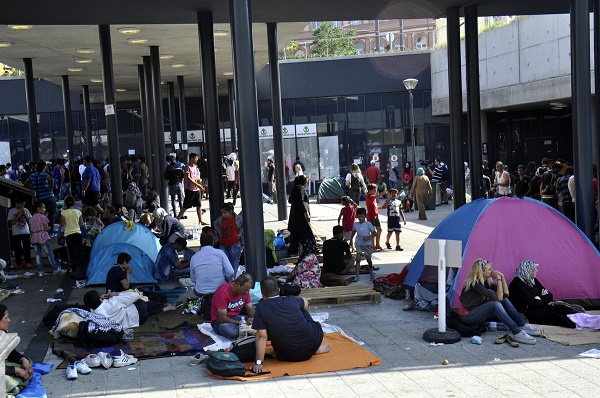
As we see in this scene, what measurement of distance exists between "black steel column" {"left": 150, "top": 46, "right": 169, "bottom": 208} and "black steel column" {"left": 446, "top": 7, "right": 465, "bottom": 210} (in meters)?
12.8

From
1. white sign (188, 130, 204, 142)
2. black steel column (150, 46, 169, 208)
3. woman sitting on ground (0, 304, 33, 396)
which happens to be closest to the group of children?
woman sitting on ground (0, 304, 33, 396)

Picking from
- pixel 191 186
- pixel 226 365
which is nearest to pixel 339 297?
pixel 226 365

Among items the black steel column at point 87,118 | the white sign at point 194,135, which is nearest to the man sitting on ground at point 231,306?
the black steel column at point 87,118

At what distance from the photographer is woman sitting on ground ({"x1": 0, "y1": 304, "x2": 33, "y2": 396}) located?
9.67 meters

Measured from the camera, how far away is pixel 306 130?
1757 inches

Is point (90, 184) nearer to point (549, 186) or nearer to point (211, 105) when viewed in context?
point (211, 105)

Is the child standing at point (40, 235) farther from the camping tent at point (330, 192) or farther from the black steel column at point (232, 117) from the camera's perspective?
the black steel column at point (232, 117)

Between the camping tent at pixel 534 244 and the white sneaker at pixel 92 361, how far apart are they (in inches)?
224

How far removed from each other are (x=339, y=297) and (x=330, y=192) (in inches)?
918

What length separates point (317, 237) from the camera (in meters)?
23.0

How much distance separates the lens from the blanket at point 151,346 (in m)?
11.7

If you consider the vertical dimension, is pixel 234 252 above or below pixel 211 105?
below

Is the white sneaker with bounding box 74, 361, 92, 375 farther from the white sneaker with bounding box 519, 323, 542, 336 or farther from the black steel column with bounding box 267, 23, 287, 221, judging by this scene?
the black steel column with bounding box 267, 23, 287, 221

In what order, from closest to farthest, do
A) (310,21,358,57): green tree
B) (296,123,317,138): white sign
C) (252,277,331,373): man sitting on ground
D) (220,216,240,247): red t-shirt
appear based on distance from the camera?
(252,277,331,373): man sitting on ground, (220,216,240,247): red t-shirt, (296,123,317,138): white sign, (310,21,358,57): green tree
